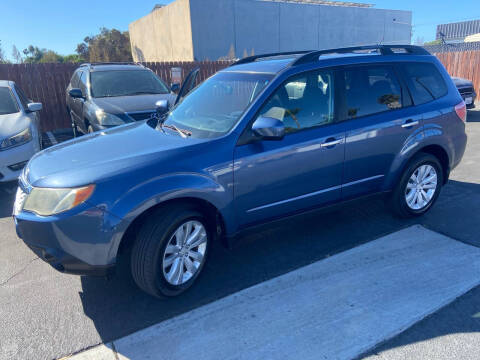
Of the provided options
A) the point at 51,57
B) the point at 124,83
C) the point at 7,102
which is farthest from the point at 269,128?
the point at 51,57

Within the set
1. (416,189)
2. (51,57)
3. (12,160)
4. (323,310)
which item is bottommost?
(323,310)

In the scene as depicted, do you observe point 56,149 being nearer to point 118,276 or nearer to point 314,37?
point 118,276

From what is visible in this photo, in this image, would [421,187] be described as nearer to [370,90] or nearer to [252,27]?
[370,90]

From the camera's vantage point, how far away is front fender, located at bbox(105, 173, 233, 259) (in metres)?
2.61

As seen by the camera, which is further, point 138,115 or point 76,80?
point 76,80

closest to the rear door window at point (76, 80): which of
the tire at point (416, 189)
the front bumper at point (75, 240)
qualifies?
the front bumper at point (75, 240)

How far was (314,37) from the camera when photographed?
3547 cm

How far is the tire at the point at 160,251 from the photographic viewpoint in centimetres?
278

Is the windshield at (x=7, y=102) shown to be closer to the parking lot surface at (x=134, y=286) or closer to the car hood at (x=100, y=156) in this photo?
the parking lot surface at (x=134, y=286)

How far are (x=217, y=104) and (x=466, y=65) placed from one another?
49.9ft

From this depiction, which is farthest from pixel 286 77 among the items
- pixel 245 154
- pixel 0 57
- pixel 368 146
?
pixel 0 57

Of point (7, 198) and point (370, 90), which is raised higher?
point (370, 90)

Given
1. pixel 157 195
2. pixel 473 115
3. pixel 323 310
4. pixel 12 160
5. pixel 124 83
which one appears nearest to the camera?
pixel 157 195

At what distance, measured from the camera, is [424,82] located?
4.28 m
